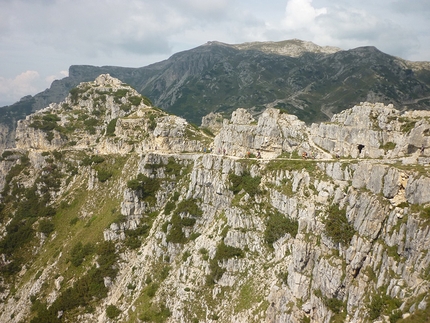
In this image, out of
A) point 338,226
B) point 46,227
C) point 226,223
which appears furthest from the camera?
point 46,227

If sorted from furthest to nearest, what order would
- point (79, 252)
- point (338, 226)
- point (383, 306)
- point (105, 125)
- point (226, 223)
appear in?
point (105, 125)
point (79, 252)
point (226, 223)
point (338, 226)
point (383, 306)

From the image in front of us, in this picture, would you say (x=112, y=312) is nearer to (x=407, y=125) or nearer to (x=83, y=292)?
(x=83, y=292)

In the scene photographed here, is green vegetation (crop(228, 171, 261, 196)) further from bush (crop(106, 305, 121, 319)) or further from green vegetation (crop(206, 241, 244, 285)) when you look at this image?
bush (crop(106, 305, 121, 319))

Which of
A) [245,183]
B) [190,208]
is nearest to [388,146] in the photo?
[245,183]

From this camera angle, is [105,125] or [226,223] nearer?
[226,223]

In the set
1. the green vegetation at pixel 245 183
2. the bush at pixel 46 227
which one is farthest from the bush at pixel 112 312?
the bush at pixel 46 227

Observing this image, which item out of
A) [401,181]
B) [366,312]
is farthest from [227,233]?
[401,181]

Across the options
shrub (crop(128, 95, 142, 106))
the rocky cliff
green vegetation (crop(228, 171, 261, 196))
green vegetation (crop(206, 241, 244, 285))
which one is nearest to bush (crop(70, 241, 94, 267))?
the rocky cliff

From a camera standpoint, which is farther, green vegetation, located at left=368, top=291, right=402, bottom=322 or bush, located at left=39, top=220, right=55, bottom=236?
bush, located at left=39, top=220, right=55, bottom=236

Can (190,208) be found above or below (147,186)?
below
